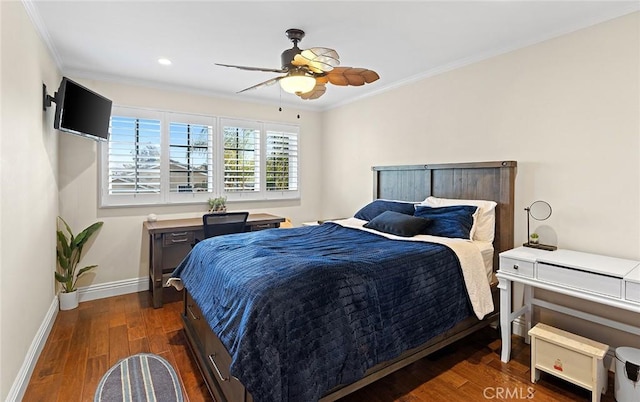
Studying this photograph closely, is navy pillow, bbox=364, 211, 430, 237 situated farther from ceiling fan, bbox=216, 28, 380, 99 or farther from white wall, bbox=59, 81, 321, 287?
white wall, bbox=59, 81, 321, 287

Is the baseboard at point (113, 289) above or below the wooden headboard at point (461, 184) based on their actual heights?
below

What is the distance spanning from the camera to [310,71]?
2434 millimetres

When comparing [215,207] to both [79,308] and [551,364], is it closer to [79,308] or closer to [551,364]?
[79,308]

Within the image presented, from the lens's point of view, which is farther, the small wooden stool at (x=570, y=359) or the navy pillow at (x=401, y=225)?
the navy pillow at (x=401, y=225)

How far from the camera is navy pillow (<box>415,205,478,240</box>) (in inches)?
Answer: 112

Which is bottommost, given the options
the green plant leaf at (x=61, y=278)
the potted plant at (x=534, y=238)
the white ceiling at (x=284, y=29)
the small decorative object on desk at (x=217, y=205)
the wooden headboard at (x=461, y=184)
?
the green plant leaf at (x=61, y=278)

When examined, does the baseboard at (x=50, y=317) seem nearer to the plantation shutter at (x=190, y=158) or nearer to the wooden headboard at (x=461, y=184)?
the plantation shutter at (x=190, y=158)

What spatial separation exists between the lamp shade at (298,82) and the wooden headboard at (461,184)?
1792 millimetres

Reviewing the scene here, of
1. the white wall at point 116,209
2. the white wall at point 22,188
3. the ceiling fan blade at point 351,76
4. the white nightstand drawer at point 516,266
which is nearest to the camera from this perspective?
the white wall at point 22,188

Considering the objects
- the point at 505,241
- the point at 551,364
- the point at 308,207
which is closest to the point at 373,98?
the point at 308,207

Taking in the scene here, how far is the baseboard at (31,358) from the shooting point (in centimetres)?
200

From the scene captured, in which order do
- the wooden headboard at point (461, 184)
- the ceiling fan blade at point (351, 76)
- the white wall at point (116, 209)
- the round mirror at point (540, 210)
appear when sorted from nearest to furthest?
the ceiling fan blade at point (351, 76)
the round mirror at point (540, 210)
the wooden headboard at point (461, 184)
the white wall at point (116, 209)

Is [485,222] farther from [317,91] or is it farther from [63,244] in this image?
[63,244]

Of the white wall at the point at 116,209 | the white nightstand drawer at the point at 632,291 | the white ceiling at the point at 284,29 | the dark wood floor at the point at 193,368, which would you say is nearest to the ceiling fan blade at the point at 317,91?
the white ceiling at the point at 284,29
